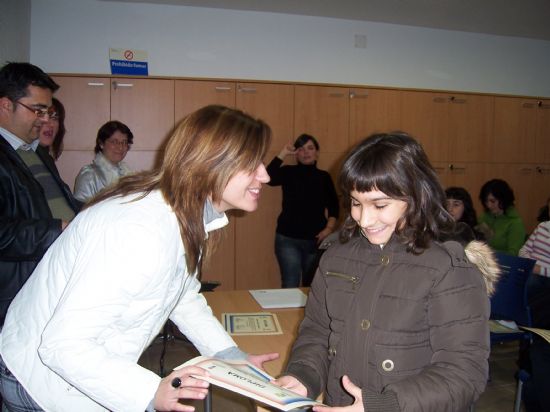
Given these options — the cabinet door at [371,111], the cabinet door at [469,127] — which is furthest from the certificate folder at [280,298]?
the cabinet door at [469,127]

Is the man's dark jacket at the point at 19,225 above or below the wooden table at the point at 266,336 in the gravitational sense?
above

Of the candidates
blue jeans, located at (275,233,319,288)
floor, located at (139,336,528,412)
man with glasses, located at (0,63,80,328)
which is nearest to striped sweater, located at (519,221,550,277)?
floor, located at (139,336,528,412)

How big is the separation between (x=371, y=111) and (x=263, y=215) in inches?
67.0

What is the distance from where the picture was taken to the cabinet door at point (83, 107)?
428 centimetres

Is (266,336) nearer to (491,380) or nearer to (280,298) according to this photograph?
(280,298)

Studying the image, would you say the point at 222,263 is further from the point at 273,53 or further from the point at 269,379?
the point at 269,379

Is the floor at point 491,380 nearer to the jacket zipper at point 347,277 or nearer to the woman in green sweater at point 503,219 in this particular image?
the woman in green sweater at point 503,219

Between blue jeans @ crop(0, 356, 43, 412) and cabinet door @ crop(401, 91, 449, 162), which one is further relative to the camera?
cabinet door @ crop(401, 91, 449, 162)

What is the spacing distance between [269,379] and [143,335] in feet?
1.17

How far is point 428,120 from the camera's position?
5059 mm

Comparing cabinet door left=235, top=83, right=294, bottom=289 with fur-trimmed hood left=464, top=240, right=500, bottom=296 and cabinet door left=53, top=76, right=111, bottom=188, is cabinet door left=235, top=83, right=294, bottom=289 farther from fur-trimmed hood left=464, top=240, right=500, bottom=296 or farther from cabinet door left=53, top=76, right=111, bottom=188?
fur-trimmed hood left=464, top=240, right=500, bottom=296

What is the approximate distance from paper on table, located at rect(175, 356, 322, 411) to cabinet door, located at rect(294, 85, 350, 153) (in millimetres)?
3794

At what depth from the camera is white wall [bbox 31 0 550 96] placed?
4.43 meters

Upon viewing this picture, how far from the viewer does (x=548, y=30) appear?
17.5ft
